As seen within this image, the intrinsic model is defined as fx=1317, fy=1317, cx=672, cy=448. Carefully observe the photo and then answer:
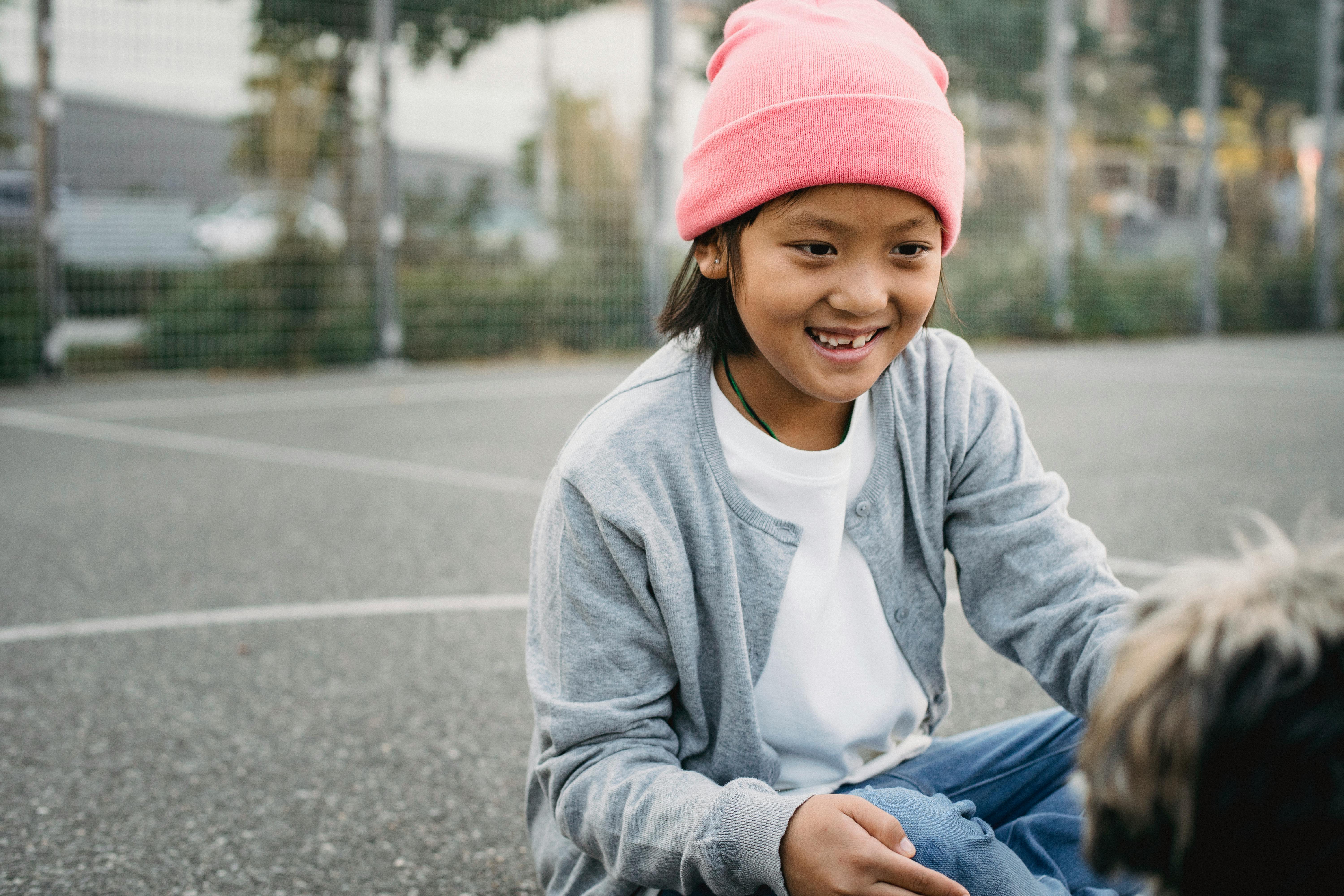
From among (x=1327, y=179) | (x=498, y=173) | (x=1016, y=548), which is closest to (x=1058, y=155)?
(x=1327, y=179)

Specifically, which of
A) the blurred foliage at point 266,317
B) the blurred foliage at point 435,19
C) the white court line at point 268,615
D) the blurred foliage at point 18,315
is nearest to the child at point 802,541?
the white court line at point 268,615

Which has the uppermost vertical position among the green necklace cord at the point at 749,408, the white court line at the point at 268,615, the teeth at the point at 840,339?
the teeth at the point at 840,339

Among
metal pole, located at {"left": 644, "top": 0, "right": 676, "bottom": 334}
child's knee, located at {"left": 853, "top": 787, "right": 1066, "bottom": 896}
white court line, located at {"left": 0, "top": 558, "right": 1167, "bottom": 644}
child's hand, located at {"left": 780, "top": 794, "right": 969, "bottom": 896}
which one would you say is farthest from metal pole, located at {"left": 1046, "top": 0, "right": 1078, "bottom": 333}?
child's hand, located at {"left": 780, "top": 794, "right": 969, "bottom": 896}

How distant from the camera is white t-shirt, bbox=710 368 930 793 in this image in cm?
170

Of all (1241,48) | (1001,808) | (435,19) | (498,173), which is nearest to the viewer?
(1001,808)

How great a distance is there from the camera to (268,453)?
19.6 feet

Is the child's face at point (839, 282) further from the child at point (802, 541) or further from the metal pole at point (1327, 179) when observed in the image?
the metal pole at point (1327, 179)

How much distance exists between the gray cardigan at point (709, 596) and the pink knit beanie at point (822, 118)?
26cm

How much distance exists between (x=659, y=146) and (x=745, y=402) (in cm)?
868

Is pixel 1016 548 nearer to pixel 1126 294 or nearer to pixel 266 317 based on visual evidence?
pixel 266 317

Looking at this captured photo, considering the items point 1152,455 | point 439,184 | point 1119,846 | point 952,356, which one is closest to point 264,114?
point 439,184

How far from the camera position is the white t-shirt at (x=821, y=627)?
1.70 m

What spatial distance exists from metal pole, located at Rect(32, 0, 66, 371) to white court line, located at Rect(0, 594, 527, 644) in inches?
214

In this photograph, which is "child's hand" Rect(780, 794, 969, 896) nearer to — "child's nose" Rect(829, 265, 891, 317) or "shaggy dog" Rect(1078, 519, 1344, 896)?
"shaggy dog" Rect(1078, 519, 1344, 896)
